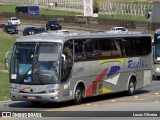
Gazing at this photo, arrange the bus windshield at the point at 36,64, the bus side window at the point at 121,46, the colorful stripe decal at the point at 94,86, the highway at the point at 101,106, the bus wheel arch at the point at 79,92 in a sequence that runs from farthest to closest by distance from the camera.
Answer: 1. the bus side window at the point at 121,46
2. the colorful stripe decal at the point at 94,86
3. the bus wheel arch at the point at 79,92
4. the bus windshield at the point at 36,64
5. the highway at the point at 101,106

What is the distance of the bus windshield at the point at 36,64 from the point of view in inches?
928

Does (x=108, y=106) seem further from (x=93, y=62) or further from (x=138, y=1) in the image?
(x=138, y=1)

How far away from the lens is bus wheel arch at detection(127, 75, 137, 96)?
95.9 feet

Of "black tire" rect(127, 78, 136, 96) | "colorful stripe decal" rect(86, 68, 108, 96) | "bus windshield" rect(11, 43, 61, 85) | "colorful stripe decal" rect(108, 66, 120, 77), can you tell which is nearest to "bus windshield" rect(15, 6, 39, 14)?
"black tire" rect(127, 78, 136, 96)

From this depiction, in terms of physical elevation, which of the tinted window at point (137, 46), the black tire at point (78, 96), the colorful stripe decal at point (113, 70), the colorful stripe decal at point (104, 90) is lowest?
the colorful stripe decal at point (104, 90)

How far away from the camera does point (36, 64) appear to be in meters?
23.6

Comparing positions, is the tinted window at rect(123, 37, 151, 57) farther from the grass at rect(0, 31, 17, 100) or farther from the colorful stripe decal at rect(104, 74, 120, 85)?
the grass at rect(0, 31, 17, 100)

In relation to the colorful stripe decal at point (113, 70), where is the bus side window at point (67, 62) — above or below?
above

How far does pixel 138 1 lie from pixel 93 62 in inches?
5208

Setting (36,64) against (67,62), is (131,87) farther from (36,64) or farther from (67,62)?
(36,64)

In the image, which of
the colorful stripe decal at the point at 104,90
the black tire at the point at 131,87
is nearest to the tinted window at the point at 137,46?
the black tire at the point at 131,87

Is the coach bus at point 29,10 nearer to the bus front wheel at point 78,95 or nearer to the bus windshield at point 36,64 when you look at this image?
the bus front wheel at point 78,95

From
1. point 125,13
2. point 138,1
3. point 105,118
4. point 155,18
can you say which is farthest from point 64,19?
point 105,118

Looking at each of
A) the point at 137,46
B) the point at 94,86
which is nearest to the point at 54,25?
the point at 137,46
